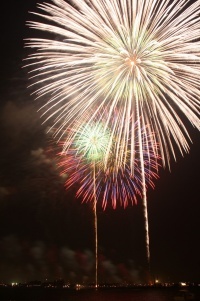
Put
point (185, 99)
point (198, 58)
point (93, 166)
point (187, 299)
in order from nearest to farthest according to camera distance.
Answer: point (198, 58) → point (185, 99) → point (93, 166) → point (187, 299)

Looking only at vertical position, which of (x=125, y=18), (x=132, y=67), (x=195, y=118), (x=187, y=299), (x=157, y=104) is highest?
(x=125, y=18)

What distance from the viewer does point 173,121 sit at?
1938 centimetres

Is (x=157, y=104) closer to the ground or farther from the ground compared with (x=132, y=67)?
closer to the ground

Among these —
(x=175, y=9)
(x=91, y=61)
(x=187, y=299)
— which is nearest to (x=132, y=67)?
(x=91, y=61)

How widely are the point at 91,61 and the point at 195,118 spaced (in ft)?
17.5

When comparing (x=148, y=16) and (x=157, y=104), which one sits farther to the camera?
(x=157, y=104)

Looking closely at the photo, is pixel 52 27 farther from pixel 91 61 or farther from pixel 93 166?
pixel 93 166

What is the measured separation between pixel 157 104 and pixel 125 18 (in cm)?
431

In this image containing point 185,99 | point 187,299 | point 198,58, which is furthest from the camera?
point 187,299

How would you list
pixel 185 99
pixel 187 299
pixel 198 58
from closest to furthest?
pixel 198 58 < pixel 185 99 < pixel 187 299

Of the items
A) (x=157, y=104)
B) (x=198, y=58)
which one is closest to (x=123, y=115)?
(x=157, y=104)

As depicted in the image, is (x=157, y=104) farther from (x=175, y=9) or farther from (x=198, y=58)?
(x=175, y=9)

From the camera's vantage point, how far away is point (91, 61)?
724 inches

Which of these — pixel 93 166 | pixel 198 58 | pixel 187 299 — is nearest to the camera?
pixel 198 58
